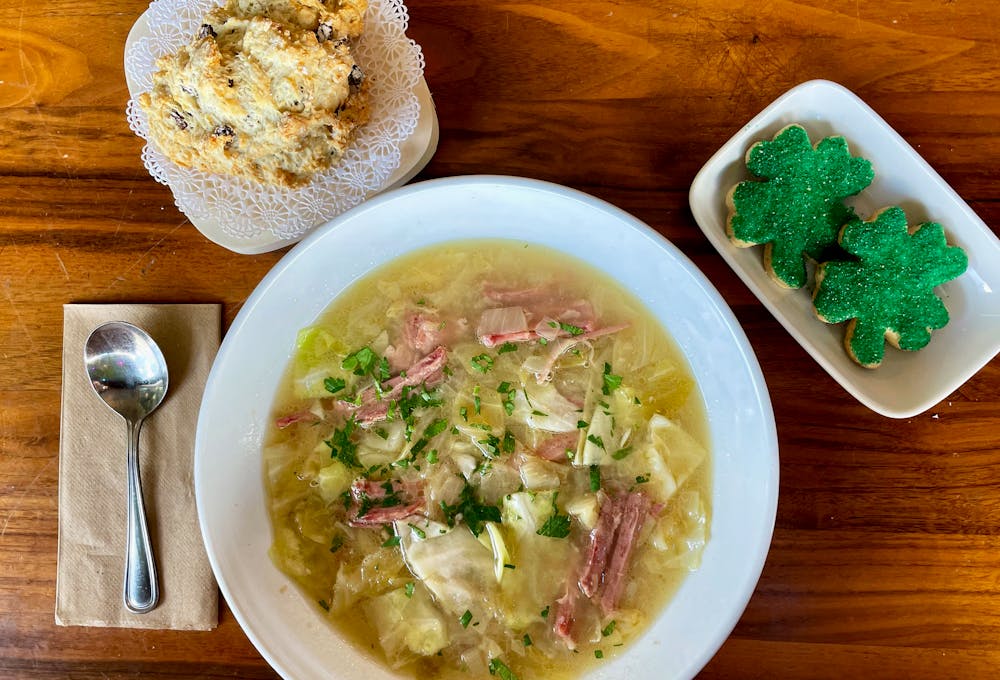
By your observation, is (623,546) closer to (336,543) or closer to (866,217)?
(336,543)

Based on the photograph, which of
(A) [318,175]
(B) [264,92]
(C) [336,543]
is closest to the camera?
(B) [264,92]

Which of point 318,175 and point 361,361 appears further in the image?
point 361,361

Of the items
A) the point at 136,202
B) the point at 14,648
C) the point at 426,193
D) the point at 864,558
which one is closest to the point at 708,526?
the point at 864,558

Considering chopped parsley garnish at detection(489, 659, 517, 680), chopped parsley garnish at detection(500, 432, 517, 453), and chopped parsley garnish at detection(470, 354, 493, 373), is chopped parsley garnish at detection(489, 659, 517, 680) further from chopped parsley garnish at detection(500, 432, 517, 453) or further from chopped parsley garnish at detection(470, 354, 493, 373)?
chopped parsley garnish at detection(470, 354, 493, 373)

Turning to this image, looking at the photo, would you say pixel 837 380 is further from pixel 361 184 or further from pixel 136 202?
pixel 136 202

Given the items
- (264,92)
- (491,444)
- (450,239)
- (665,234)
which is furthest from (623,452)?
(264,92)

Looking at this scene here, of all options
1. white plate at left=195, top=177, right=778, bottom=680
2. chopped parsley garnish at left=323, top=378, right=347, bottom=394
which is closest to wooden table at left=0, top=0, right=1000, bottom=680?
white plate at left=195, top=177, right=778, bottom=680

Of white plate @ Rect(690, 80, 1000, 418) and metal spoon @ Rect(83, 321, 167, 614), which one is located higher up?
white plate @ Rect(690, 80, 1000, 418)
